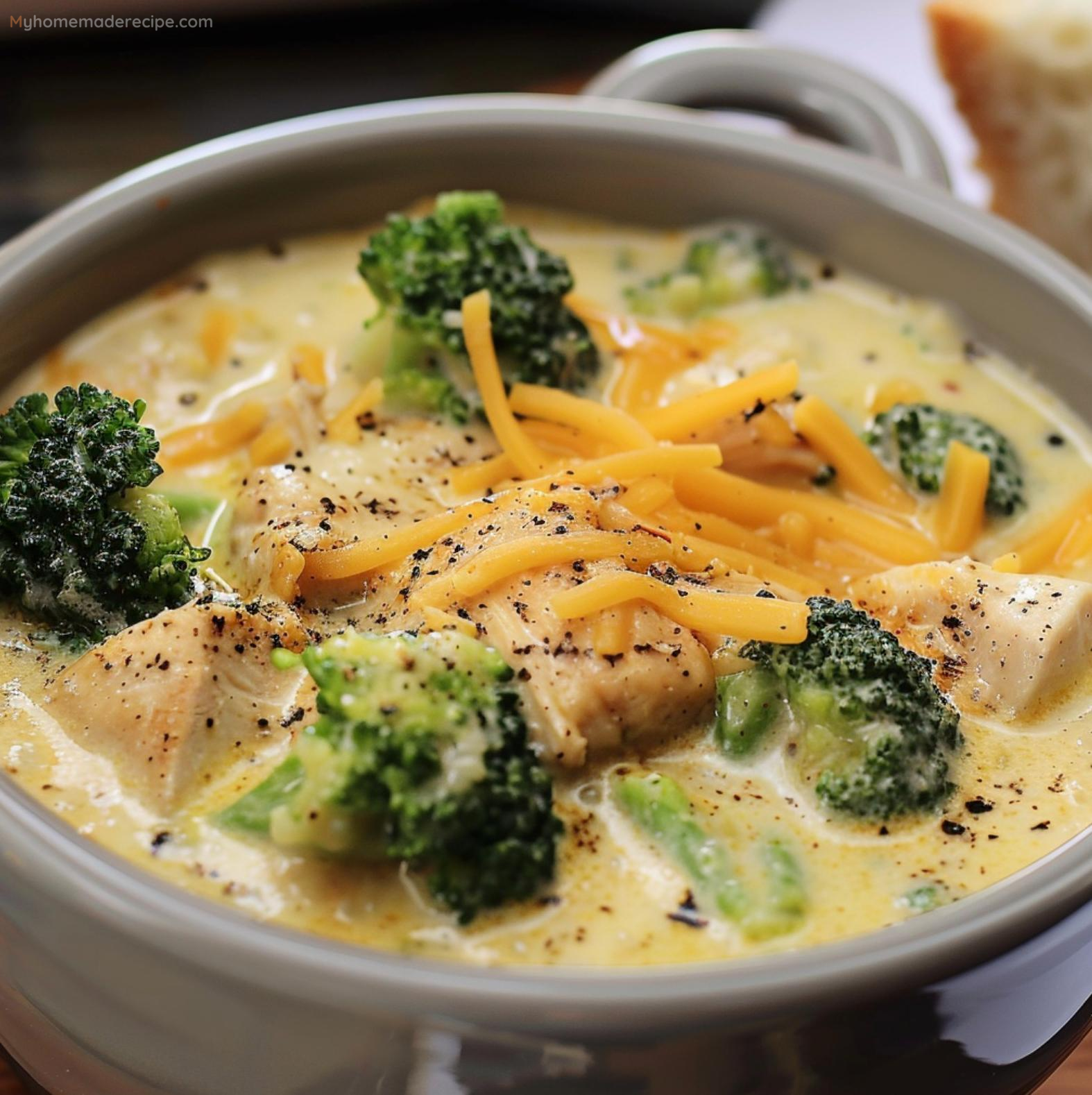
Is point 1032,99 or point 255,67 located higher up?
point 1032,99

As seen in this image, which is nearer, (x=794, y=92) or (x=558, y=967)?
(x=558, y=967)

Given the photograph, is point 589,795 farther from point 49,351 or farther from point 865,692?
point 49,351

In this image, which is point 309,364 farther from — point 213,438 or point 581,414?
point 581,414

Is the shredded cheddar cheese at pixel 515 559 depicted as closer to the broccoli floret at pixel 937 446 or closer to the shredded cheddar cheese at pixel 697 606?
the shredded cheddar cheese at pixel 697 606

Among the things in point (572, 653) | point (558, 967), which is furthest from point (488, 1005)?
point (572, 653)

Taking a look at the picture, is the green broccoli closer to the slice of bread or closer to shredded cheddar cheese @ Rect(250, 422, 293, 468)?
shredded cheddar cheese @ Rect(250, 422, 293, 468)

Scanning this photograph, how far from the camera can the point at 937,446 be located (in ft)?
7.66

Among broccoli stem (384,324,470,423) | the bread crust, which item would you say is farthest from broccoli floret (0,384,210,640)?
the bread crust

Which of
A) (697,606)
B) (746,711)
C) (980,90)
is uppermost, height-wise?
(980,90)

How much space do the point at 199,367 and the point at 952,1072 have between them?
1.73 metres

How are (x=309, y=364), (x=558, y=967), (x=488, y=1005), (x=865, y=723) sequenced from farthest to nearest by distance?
(x=309, y=364), (x=865, y=723), (x=558, y=967), (x=488, y=1005)

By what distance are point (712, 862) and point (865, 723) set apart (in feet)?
0.88

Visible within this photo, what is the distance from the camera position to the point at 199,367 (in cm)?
248

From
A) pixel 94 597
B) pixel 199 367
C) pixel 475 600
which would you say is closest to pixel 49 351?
pixel 199 367
